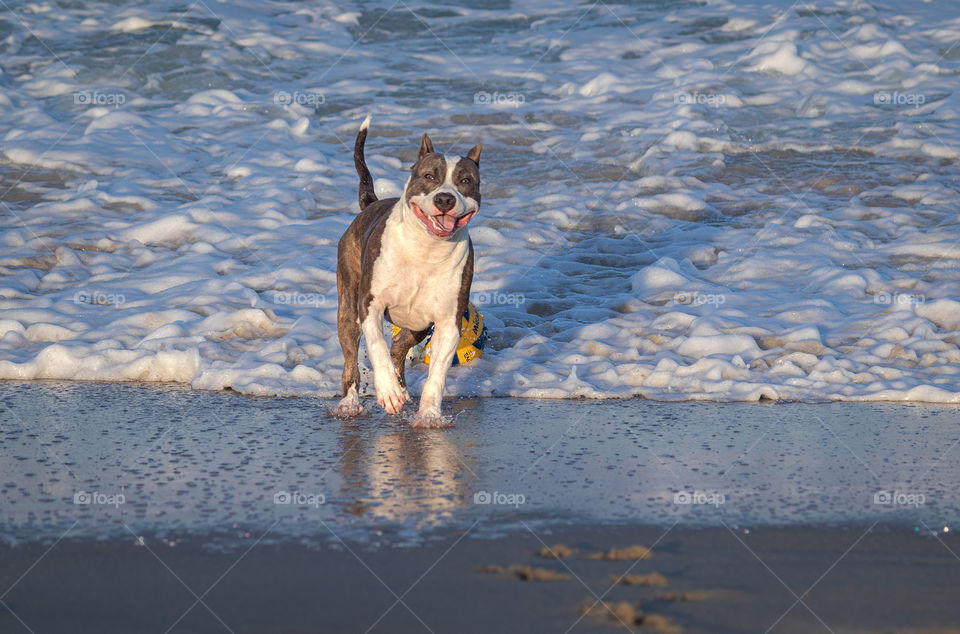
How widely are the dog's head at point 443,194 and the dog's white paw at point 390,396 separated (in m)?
0.82

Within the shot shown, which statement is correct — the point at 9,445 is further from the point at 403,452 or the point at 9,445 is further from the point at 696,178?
the point at 696,178

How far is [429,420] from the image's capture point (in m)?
5.40

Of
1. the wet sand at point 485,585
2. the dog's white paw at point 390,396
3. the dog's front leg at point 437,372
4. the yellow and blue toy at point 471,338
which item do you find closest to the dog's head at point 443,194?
the dog's front leg at point 437,372

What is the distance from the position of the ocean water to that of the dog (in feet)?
2.42

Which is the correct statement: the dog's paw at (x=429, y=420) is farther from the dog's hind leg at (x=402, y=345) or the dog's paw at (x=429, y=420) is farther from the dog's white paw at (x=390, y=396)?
the dog's hind leg at (x=402, y=345)

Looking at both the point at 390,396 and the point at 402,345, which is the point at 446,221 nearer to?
the point at 390,396

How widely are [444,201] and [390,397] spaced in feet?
3.47

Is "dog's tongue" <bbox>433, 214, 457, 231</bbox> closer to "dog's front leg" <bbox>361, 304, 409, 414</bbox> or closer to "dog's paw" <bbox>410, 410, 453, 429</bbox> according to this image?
"dog's front leg" <bbox>361, 304, 409, 414</bbox>

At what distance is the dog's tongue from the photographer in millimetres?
5332

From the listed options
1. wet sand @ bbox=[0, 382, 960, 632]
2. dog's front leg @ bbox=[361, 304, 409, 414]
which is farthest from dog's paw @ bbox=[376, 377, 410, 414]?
wet sand @ bbox=[0, 382, 960, 632]

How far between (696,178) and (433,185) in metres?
6.55

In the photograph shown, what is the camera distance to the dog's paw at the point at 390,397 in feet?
17.7

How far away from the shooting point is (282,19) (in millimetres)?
17625

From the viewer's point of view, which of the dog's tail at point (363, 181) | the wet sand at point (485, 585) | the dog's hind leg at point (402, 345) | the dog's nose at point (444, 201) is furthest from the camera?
the dog's tail at point (363, 181)
